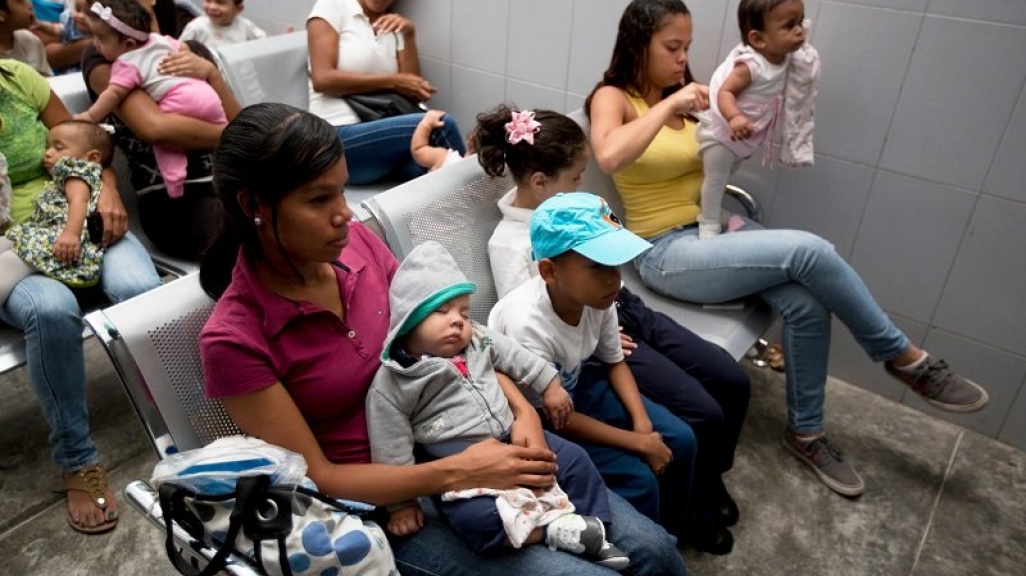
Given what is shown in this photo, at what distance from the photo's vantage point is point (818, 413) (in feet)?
6.82

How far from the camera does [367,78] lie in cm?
251

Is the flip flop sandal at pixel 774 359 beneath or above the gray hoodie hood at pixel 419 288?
beneath

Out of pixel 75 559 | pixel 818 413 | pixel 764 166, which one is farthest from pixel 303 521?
pixel 764 166

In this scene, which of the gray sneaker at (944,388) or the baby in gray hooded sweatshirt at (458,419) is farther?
the gray sneaker at (944,388)

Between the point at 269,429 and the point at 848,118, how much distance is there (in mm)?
1819

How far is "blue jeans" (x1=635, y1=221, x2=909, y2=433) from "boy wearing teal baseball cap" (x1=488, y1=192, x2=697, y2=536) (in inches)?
17.6

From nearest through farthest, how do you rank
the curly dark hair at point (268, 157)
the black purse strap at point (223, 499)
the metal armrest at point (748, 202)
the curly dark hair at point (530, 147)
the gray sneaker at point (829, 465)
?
the black purse strap at point (223, 499) < the curly dark hair at point (268, 157) < the curly dark hair at point (530, 147) < the gray sneaker at point (829, 465) < the metal armrest at point (748, 202)

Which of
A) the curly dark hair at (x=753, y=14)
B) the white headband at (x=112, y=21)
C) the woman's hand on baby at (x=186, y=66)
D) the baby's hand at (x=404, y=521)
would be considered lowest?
the baby's hand at (x=404, y=521)

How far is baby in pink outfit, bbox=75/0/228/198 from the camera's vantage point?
199 centimetres

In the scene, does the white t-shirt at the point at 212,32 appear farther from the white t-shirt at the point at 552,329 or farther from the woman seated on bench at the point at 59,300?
the white t-shirt at the point at 552,329

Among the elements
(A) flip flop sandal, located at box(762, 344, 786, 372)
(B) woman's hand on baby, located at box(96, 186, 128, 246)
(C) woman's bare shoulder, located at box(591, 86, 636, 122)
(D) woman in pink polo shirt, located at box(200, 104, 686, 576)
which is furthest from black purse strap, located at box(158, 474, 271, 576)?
(A) flip flop sandal, located at box(762, 344, 786, 372)

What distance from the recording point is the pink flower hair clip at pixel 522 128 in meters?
1.66

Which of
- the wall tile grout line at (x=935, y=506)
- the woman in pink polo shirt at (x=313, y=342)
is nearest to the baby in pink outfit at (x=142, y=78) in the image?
the woman in pink polo shirt at (x=313, y=342)

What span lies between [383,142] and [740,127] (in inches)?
43.9
